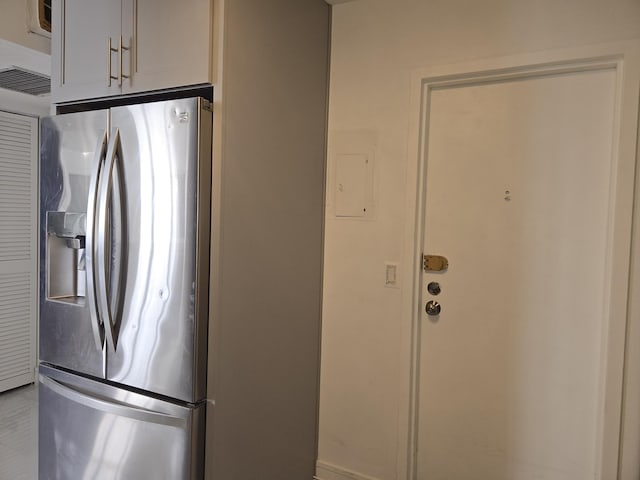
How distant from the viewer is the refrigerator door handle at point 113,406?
1.50m

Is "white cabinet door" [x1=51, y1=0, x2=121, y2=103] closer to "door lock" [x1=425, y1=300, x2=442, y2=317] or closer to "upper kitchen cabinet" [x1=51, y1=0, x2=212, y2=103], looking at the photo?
"upper kitchen cabinet" [x1=51, y1=0, x2=212, y2=103]

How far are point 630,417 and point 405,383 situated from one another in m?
0.86

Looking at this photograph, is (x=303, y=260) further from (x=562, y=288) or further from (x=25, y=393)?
(x=25, y=393)

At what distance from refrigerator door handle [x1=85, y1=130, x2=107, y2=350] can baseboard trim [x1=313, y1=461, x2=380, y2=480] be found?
1.28 metres

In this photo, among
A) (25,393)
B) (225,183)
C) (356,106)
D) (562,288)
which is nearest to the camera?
(225,183)

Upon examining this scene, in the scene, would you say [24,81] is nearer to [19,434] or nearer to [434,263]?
[19,434]

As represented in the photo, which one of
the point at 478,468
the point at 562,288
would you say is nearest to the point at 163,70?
the point at 562,288

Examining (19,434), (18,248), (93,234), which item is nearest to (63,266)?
(93,234)

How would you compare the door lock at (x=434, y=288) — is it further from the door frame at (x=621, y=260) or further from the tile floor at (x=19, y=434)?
the tile floor at (x=19, y=434)

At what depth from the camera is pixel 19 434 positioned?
2666 mm

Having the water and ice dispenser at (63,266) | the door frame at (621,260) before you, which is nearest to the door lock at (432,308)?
the door frame at (621,260)

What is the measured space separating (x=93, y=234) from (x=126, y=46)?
760 millimetres

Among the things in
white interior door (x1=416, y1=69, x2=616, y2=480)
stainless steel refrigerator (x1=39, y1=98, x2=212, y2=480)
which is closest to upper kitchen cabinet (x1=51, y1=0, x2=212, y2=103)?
stainless steel refrigerator (x1=39, y1=98, x2=212, y2=480)

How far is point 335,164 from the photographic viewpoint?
6.93 feet
